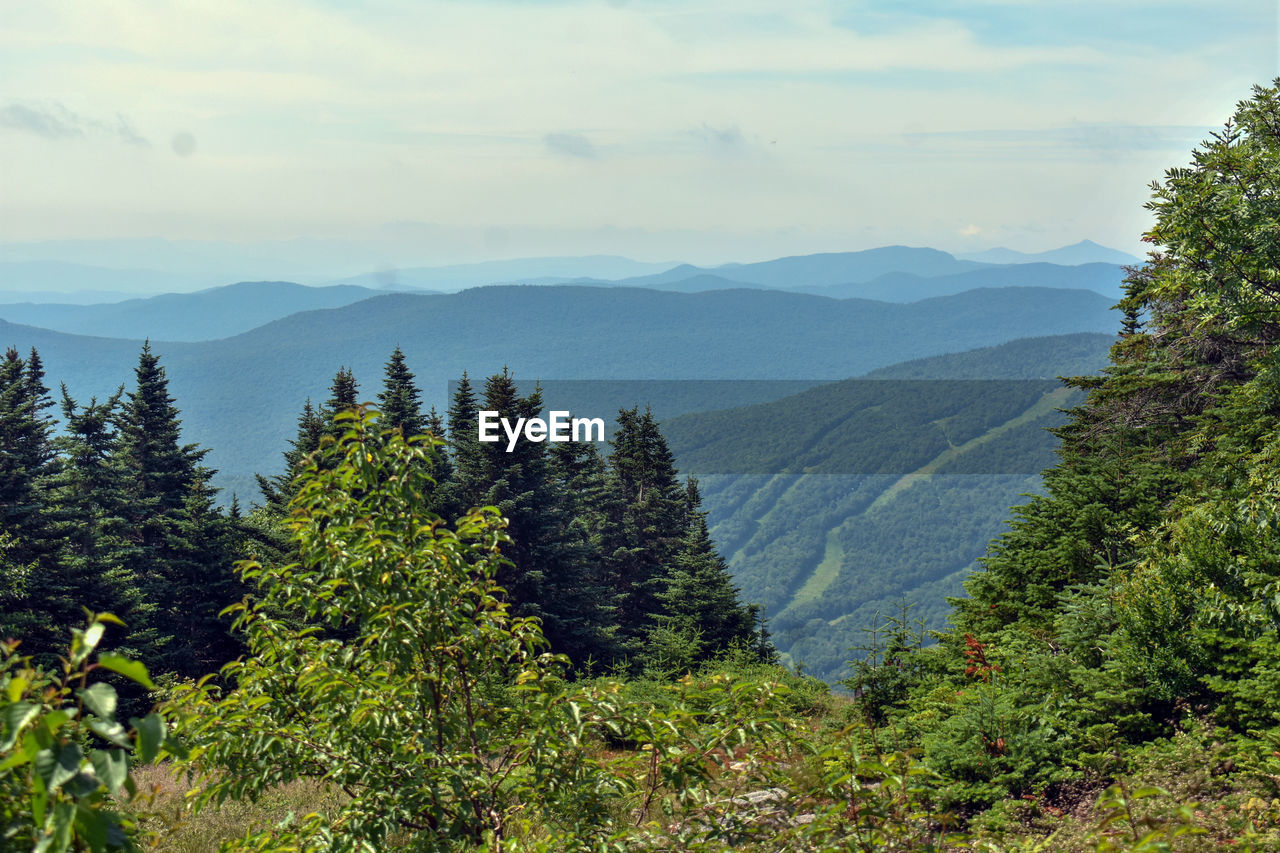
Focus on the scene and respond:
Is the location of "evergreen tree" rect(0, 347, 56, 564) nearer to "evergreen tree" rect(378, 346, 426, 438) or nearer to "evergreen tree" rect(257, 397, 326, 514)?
"evergreen tree" rect(257, 397, 326, 514)

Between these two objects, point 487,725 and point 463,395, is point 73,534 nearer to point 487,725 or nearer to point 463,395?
point 463,395

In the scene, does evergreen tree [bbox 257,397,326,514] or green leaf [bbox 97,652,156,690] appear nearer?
green leaf [bbox 97,652,156,690]

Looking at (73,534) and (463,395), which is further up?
(463,395)

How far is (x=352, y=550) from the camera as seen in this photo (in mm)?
4863

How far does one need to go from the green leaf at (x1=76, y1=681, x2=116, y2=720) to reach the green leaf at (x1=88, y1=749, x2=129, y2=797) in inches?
5.4

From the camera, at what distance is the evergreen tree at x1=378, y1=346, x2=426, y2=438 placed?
3714 cm

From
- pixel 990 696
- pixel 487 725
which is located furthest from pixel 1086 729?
pixel 487 725

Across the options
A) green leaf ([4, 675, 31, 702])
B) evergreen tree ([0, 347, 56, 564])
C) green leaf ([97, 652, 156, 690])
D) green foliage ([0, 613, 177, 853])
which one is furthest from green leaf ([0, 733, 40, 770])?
evergreen tree ([0, 347, 56, 564])

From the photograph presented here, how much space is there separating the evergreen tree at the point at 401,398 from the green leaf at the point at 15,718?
34250 mm

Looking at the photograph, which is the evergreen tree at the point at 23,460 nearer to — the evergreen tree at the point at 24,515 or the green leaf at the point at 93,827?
the evergreen tree at the point at 24,515

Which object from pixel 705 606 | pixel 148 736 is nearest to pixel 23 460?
pixel 705 606

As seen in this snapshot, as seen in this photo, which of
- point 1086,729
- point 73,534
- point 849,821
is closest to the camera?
point 849,821

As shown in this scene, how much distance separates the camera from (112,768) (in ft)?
7.33

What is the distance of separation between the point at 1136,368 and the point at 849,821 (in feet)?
69.3
